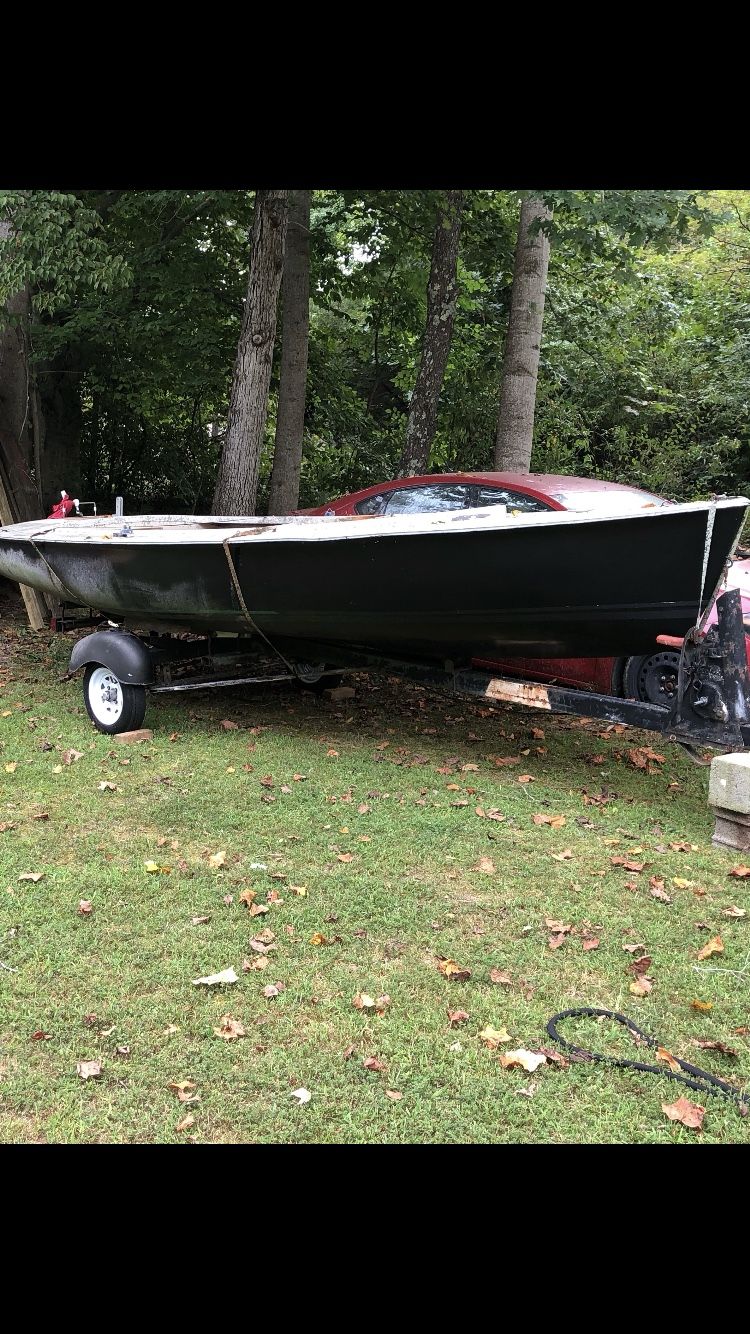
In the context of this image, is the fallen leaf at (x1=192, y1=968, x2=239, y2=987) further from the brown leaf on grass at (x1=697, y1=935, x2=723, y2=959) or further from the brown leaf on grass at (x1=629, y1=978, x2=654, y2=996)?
the brown leaf on grass at (x1=697, y1=935, x2=723, y2=959)

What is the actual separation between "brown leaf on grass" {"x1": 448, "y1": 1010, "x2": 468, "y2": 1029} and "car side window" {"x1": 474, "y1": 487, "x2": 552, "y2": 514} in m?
4.01

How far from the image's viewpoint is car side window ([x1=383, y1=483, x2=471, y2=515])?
730 centimetres

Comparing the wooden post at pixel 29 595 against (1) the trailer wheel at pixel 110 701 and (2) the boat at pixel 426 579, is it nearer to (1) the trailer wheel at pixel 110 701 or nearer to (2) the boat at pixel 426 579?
(2) the boat at pixel 426 579

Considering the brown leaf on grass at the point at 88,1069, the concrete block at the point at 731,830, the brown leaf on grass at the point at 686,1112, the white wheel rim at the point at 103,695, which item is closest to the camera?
the brown leaf on grass at the point at 686,1112

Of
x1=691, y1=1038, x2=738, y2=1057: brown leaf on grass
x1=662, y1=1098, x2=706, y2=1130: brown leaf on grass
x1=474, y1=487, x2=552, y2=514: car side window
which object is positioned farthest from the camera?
x1=474, y1=487, x2=552, y2=514: car side window

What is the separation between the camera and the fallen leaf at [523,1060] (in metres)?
3.11

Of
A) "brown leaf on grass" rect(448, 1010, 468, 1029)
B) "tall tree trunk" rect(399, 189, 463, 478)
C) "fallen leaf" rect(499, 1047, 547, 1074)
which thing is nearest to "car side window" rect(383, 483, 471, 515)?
"tall tree trunk" rect(399, 189, 463, 478)

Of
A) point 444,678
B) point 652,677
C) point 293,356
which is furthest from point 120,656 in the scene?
point 293,356

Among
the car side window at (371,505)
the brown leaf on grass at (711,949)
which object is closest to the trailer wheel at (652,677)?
the car side window at (371,505)

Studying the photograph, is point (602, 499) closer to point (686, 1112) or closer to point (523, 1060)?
point (523, 1060)

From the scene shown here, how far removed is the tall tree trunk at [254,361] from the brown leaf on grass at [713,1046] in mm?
7576

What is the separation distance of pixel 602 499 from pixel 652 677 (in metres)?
1.24

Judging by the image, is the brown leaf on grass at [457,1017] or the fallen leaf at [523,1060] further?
the brown leaf on grass at [457,1017]

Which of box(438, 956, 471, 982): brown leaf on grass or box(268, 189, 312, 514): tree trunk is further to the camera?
box(268, 189, 312, 514): tree trunk
